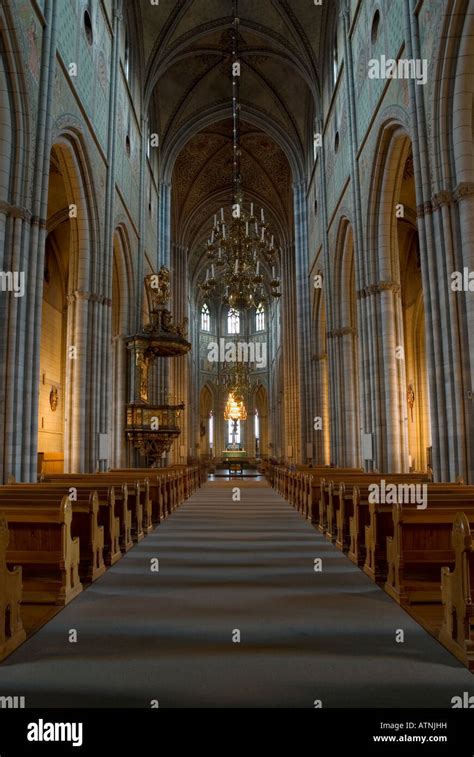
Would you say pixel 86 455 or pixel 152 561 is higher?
pixel 86 455

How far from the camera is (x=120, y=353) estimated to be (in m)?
19.3

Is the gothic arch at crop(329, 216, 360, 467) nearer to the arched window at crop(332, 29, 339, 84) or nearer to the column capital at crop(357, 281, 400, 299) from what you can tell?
the column capital at crop(357, 281, 400, 299)

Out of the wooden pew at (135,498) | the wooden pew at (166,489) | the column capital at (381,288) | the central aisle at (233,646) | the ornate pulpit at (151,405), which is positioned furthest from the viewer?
the ornate pulpit at (151,405)

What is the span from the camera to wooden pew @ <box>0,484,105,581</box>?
5762 millimetres

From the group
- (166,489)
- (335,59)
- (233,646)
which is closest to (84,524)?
(233,646)

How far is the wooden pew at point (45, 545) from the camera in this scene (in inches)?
198

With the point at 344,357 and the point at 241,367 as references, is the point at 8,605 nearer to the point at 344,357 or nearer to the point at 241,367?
the point at 344,357

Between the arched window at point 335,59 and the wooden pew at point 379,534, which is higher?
the arched window at point 335,59

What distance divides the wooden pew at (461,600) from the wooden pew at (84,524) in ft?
11.6

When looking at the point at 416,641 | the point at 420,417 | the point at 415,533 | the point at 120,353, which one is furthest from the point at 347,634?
the point at 420,417

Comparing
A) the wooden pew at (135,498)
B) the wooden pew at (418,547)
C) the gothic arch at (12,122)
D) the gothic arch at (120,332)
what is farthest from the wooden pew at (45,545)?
the gothic arch at (120,332)

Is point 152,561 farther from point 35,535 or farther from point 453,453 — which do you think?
point 453,453

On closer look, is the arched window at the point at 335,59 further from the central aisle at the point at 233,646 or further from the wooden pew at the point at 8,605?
the wooden pew at the point at 8,605
